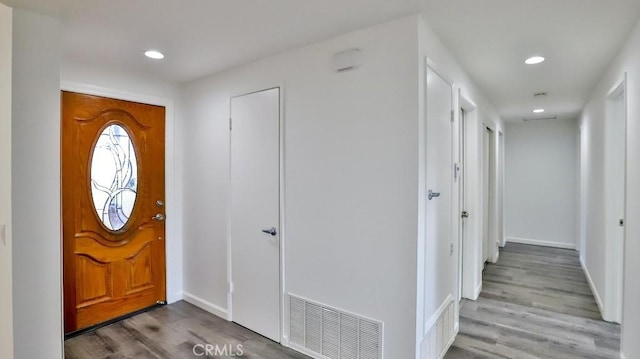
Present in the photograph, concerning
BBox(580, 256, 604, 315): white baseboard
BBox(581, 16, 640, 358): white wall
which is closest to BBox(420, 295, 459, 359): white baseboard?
BBox(581, 16, 640, 358): white wall

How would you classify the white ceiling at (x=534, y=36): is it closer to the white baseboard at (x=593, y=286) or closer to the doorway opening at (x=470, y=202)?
the doorway opening at (x=470, y=202)

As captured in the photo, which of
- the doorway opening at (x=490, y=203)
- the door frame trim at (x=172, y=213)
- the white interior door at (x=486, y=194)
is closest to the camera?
the door frame trim at (x=172, y=213)

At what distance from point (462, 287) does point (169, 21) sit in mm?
3763

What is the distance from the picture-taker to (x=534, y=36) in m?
2.28

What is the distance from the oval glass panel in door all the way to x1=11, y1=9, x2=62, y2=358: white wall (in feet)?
3.38

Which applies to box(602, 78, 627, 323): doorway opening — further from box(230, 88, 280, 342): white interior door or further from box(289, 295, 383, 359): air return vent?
box(230, 88, 280, 342): white interior door

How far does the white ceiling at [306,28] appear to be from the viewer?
1847mm

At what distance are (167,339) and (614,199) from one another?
13.6ft

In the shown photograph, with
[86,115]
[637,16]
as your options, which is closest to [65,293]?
[86,115]

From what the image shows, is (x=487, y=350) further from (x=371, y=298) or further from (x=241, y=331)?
(x=241, y=331)

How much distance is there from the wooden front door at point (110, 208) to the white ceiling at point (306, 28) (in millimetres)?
495

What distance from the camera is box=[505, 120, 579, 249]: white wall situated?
606cm

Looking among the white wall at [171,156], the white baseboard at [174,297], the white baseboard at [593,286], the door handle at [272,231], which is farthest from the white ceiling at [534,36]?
the white baseboard at [174,297]
